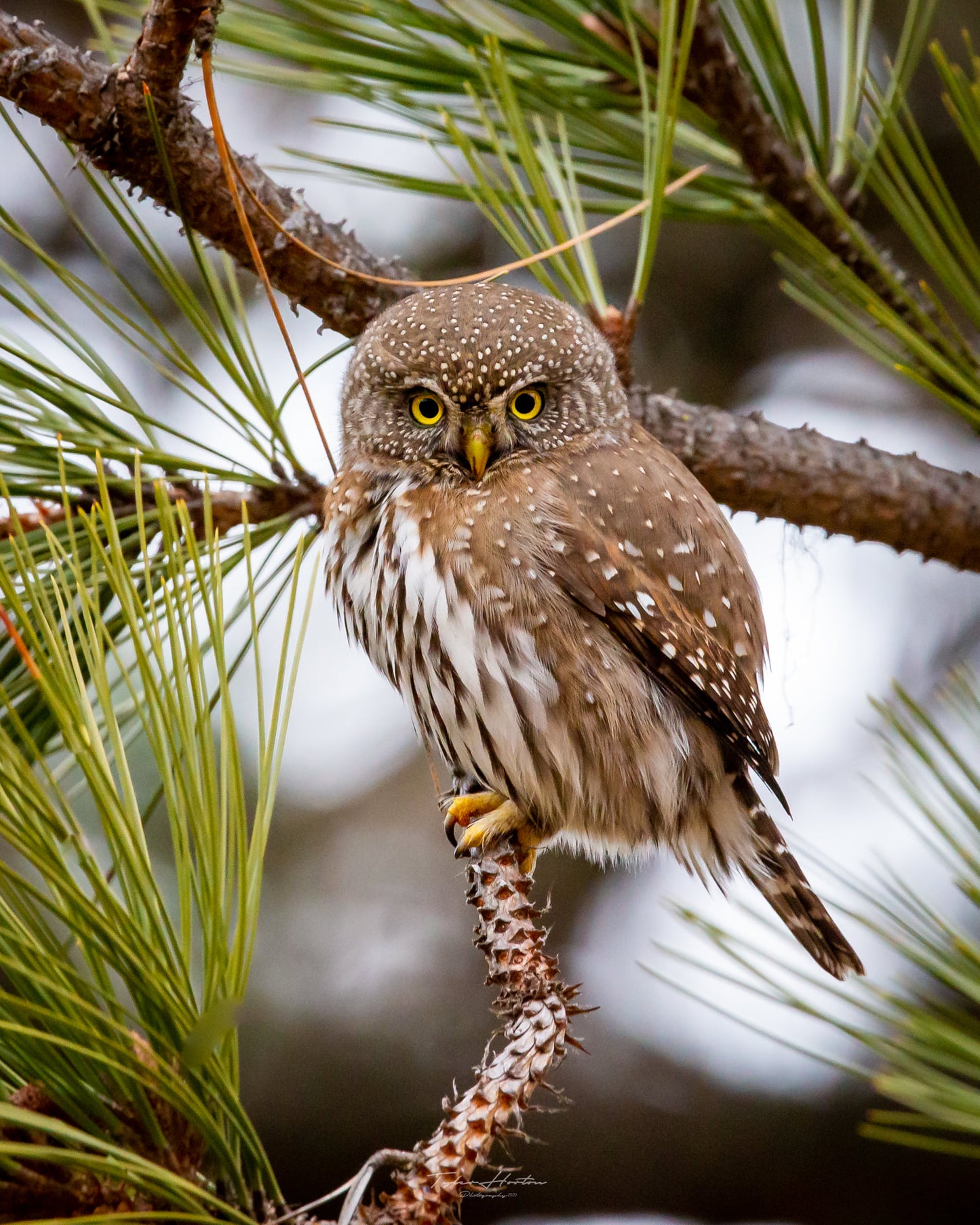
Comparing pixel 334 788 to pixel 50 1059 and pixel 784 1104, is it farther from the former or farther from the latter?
pixel 50 1059

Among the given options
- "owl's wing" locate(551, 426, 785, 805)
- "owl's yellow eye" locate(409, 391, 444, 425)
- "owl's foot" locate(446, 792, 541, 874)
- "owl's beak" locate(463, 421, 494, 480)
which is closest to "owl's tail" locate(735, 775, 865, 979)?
"owl's wing" locate(551, 426, 785, 805)

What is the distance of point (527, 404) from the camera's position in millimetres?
2215

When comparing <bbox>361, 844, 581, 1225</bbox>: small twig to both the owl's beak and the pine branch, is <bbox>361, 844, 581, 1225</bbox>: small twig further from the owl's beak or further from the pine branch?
the pine branch

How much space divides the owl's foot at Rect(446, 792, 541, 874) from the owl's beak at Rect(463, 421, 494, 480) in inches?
24.0

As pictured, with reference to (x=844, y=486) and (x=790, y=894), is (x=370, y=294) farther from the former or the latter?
(x=790, y=894)

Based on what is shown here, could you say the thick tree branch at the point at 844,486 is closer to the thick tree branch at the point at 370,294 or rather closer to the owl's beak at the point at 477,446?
the thick tree branch at the point at 370,294

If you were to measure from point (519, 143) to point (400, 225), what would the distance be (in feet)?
6.93

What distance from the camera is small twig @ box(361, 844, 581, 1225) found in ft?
3.29

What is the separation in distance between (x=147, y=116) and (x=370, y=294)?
0.53 meters

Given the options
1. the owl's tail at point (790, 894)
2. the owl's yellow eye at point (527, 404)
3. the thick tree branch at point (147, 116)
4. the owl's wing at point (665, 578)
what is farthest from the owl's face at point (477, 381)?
the owl's tail at point (790, 894)

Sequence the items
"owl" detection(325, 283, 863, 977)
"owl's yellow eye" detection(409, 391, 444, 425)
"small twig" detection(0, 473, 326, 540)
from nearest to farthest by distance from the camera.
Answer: "small twig" detection(0, 473, 326, 540) < "owl" detection(325, 283, 863, 977) < "owl's yellow eye" detection(409, 391, 444, 425)

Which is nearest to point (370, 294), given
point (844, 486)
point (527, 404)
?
point (527, 404)

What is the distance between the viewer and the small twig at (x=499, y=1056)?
1003mm

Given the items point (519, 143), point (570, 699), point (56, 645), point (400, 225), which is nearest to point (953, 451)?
point (400, 225)
